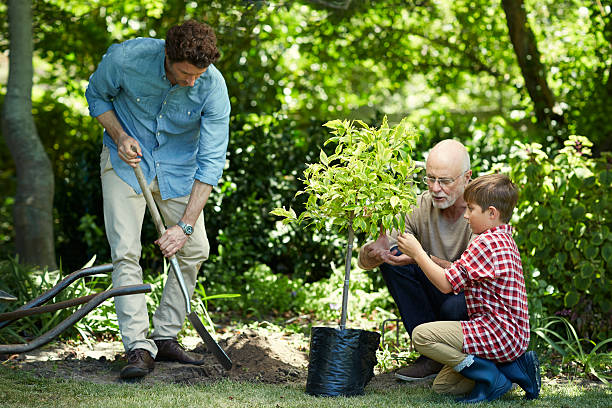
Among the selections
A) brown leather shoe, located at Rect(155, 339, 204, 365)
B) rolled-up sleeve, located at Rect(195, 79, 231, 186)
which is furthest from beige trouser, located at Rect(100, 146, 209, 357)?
rolled-up sleeve, located at Rect(195, 79, 231, 186)

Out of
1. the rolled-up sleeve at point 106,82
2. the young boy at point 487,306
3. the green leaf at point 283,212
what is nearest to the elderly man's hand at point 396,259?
the young boy at point 487,306

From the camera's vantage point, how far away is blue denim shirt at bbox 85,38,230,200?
3447 millimetres

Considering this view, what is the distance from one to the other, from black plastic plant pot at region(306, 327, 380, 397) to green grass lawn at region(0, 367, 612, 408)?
0.06 m

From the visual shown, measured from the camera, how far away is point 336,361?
3064 millimetres

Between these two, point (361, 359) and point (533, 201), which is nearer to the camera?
point (361, 359)

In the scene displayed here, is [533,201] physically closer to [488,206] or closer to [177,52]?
[488,206]

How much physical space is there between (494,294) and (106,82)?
2.07m

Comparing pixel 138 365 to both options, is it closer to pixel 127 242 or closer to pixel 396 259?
pixel 127 242

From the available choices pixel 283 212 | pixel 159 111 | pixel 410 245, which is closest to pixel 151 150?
pixel 159 111

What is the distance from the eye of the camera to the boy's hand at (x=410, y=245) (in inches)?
121

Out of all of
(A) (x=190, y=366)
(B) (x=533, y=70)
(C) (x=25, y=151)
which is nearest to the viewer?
(A) (x=190, y=366)

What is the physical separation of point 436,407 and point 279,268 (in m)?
3.15

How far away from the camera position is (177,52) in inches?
125

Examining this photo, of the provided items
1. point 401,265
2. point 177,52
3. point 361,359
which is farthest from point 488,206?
point 177,52
